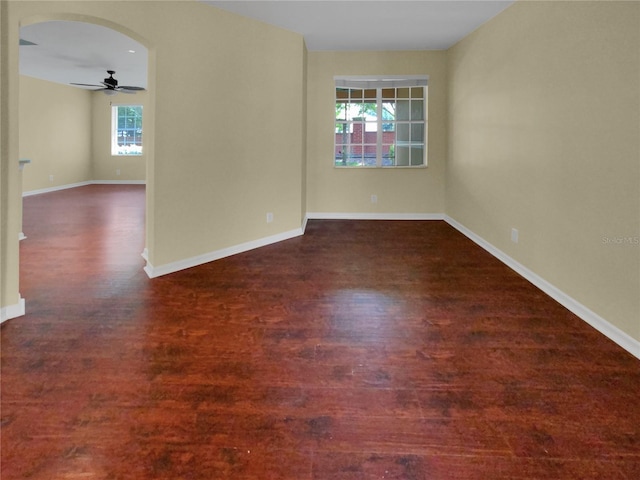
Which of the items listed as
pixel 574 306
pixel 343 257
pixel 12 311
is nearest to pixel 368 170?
pixel 343 257

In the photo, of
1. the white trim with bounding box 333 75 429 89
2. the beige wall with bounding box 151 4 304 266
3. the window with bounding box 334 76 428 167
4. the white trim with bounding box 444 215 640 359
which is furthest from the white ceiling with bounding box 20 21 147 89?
the white trim with bounding box 444 215 640 359

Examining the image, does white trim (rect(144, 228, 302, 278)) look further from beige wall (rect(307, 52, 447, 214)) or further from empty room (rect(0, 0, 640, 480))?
beige wall (rect(307, 52, 447, 214))

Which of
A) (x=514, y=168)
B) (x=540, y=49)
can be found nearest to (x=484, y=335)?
(x=514, y=168)

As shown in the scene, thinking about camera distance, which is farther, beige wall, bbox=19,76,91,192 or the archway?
beige wall, bbox=19,76,91,192

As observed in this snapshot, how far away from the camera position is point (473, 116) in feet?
16.8

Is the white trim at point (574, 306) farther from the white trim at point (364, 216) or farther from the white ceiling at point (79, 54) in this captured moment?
the white ceiling at point (79, 54)

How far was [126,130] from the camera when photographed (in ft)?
38.8

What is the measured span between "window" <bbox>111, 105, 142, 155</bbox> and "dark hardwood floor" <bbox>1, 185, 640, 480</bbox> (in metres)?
9.10

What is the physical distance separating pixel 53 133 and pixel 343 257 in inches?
360

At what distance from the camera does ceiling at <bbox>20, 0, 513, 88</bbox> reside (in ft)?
13.6

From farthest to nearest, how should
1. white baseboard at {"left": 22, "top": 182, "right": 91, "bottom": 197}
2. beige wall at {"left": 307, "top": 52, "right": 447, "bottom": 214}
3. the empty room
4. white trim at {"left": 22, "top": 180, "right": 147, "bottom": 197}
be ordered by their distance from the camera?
white trim at {"left": 22, "top": 180, "right": 147, "bottom": 197} < white baseboard at {"left": 22, "top": 182, "right": 91, "bottom": 197} < beige wall at {"left": 307, "top": 52, "right": 447, "bottom": 214} < the empty room

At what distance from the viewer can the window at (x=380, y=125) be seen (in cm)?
661

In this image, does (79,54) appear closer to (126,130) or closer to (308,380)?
(126,130)

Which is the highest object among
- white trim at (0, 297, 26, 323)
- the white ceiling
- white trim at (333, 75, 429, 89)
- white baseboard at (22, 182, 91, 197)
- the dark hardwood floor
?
the white ceiling
